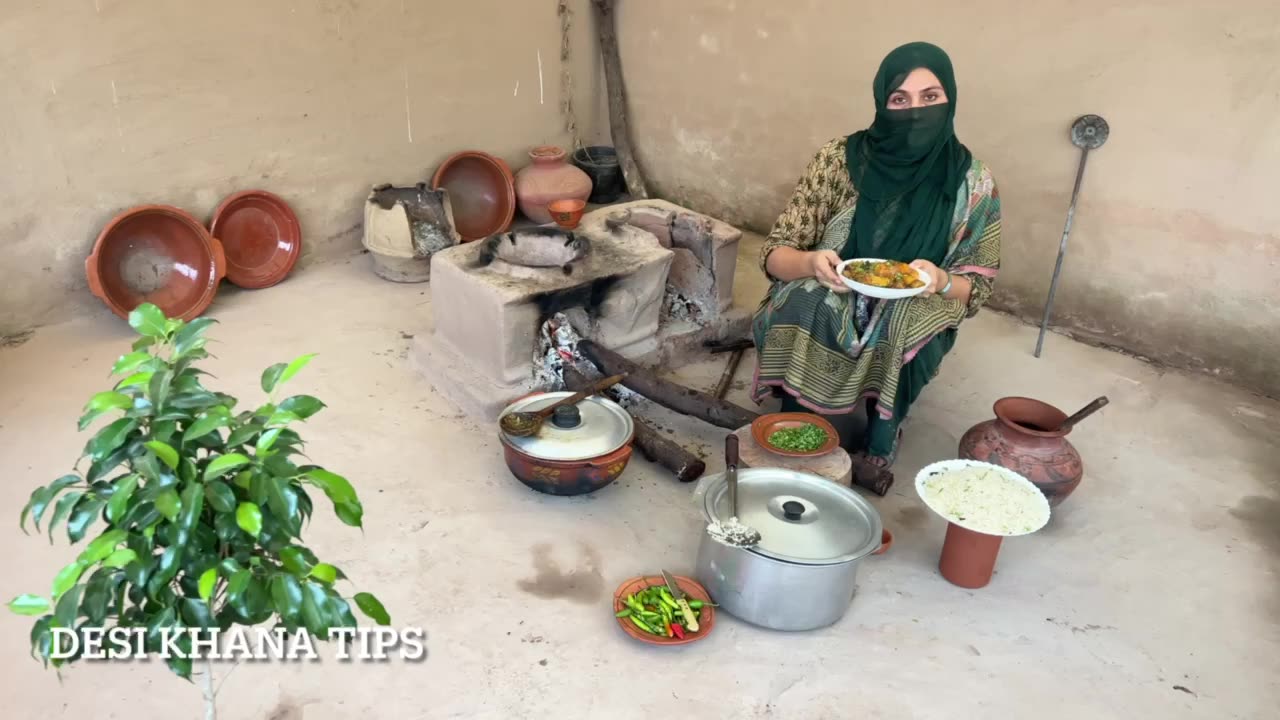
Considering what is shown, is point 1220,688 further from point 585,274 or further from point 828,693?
point 585,274

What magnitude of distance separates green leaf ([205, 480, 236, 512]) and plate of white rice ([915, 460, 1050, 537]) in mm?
1862

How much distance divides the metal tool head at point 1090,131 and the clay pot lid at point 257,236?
360 cm

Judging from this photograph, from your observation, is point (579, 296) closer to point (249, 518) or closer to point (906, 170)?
point (906, 170)

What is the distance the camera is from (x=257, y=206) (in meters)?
4.41

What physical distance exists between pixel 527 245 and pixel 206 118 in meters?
1.70

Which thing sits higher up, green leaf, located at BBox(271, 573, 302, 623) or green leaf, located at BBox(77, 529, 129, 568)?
green leaf, located at BBox(77, 529, 129, 568)

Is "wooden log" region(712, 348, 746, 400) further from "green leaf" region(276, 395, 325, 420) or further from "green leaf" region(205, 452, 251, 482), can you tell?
"green leaf" region(205, 452, 251, 482)

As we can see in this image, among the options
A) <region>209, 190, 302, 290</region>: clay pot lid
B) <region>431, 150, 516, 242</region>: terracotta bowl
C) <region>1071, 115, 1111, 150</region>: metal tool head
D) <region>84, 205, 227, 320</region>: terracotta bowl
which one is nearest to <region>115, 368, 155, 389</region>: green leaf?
<region>84, 205, 227, 320</region>: terracotta bowl

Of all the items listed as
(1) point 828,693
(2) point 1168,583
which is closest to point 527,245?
(1) point 828,693

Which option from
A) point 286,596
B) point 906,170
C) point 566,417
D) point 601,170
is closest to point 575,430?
point 566,417

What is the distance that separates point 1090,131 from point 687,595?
2.70 meters

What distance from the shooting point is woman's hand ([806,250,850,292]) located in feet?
9.70

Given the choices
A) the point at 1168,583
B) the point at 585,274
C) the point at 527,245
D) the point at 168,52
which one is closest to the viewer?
the point at 1168,583

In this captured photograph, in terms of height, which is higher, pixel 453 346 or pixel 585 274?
pixel 585 274
